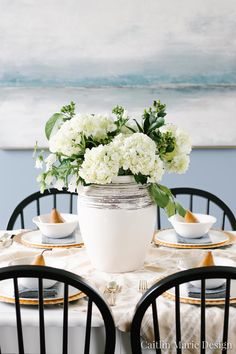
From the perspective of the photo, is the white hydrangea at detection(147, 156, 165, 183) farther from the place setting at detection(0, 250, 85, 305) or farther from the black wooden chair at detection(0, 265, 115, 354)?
the black wooden chair at detection(0, 265, 115, 354)

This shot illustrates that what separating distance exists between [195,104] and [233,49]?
0.36m

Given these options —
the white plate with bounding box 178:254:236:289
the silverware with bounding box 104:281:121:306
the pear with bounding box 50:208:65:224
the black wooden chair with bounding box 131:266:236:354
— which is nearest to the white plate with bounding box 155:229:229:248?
the white plate with bounding box 178:254:236:289

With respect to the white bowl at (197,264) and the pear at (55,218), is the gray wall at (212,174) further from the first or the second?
the white bowl at (197,264)

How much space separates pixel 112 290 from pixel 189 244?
Answer: 59 centimetres

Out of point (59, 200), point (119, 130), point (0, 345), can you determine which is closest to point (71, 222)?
point (119, 130)

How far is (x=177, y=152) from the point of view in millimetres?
1785

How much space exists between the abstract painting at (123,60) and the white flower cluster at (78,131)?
1507 mm

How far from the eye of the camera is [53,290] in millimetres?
1527

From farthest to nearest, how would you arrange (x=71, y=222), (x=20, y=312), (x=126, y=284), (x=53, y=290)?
(x=71, y=222) < (x=126, y=284) < (x=53, y=290) < (x=20, y=312)

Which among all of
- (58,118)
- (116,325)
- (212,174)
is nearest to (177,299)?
(116,325)

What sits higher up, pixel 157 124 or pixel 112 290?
pixel 157 124

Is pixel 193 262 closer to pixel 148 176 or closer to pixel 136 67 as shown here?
pixel 148 176

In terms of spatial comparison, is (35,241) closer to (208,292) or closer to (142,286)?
(142,286)

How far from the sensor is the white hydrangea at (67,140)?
1.71 meters
